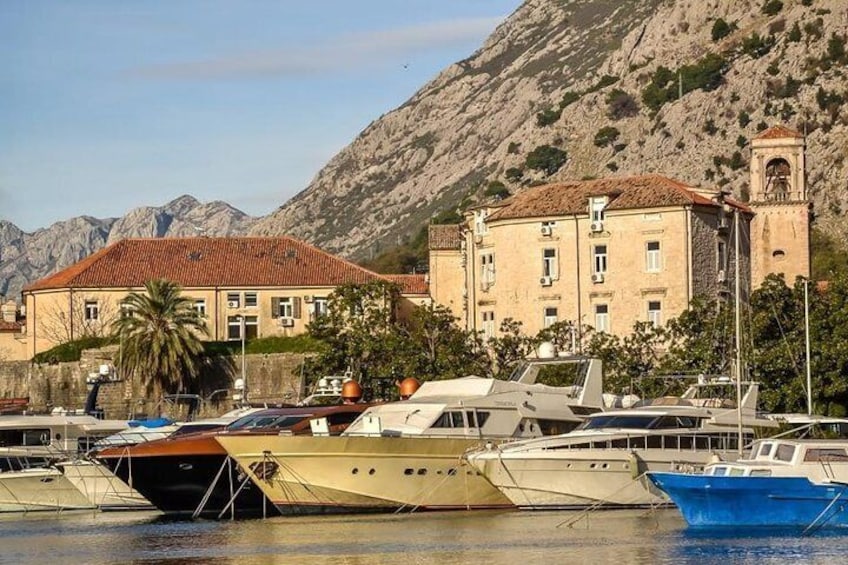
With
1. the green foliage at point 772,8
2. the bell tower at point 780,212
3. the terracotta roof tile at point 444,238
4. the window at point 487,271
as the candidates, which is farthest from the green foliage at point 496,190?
the window at point 487,271

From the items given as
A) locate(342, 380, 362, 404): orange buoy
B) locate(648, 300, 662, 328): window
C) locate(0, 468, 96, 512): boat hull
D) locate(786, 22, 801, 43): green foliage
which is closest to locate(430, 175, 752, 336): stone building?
locate(648, 300, 662, 328): window

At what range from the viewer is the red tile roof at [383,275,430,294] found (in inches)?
4353

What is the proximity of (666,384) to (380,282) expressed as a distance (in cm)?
2821

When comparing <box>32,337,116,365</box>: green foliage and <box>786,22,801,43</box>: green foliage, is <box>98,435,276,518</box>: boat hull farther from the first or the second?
<box>786,22,801,43</box>: green foliage

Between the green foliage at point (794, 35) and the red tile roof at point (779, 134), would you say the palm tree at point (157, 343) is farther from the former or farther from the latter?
the green foliage at point (794, 35)

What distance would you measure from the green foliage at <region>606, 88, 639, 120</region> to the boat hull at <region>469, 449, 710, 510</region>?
402ft

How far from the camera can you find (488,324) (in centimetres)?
9675

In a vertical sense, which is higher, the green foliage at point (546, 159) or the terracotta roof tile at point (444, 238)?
the green foliage at point (546, 159)

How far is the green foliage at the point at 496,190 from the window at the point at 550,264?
88.6 m

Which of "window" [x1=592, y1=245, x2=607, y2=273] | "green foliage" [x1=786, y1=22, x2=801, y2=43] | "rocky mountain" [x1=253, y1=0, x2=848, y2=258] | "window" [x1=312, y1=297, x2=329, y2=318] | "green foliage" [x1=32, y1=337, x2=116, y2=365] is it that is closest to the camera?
"window" [x1=592, y1=245, x2=607, y2=273]

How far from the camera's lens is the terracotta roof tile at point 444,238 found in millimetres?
108500

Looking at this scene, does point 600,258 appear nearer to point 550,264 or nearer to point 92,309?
point 550,264

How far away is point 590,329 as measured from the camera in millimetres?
88812

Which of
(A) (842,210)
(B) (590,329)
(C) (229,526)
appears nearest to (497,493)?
(C) (229,526)
